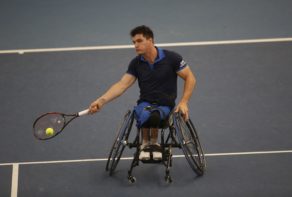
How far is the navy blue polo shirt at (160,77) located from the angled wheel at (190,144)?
25 centimetres

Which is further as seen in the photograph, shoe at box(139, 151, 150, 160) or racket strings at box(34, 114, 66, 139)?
shoe at box(139, 151, 150, 160)

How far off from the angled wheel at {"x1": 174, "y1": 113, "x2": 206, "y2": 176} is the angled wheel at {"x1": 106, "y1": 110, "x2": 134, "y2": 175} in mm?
473

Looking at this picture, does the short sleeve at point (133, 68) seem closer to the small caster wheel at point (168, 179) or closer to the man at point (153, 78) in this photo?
the man at point (153, 78)

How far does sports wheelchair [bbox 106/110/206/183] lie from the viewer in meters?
6.68

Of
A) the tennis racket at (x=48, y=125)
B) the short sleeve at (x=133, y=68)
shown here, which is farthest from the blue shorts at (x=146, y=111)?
the tennis racket at (x=48, y=125)

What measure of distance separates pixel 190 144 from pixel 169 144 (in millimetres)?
223

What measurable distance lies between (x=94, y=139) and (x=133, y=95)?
103 cm

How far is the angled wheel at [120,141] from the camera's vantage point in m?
6.74

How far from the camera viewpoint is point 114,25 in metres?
10.3

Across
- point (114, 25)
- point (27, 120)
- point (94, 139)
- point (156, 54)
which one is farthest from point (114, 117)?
point (114, 25)

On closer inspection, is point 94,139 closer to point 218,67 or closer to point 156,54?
point 156,54

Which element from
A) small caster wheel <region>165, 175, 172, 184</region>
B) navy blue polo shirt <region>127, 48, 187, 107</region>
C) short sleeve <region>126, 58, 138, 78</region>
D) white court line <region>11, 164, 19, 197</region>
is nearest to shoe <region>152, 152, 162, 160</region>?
small caster wheel <region>165, 175, 172, 184</region>

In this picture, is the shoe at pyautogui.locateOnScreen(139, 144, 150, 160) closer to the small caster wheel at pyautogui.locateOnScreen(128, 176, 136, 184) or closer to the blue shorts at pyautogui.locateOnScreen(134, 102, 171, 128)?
the small caster wheel at pyautogui.locateOnScreen(128, 176, 136, 184)

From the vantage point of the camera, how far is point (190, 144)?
6.94 meters
